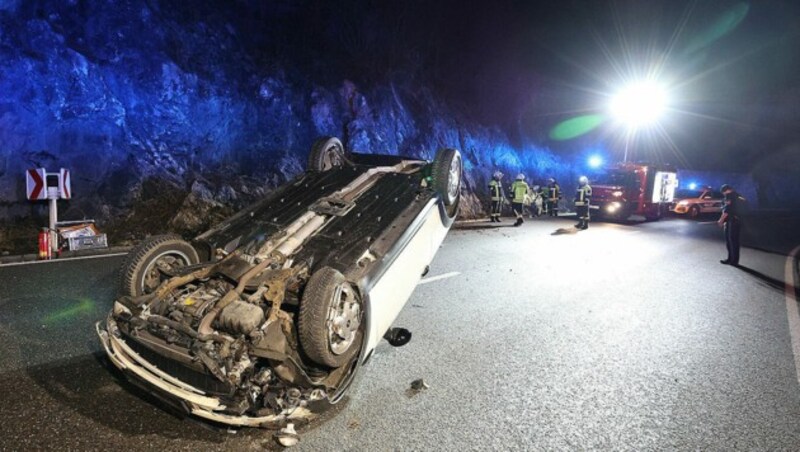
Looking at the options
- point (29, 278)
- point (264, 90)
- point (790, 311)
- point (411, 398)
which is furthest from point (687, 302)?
point (264, 90)

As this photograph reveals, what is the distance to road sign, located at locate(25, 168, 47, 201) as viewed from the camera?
296 inches

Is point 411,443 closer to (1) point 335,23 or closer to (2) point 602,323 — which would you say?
(2) point 602,323

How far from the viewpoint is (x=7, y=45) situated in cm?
944

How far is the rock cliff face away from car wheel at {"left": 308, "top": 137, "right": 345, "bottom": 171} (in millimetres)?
5866

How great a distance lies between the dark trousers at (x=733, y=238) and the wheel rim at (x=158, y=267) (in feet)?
30.4

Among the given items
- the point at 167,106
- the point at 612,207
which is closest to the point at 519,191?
the point at 612,207

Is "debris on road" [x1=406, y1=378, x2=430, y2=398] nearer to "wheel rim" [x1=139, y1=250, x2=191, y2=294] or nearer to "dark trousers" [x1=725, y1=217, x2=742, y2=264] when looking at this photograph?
"wheel rim" [x1=139, y1=250, x2=191, y2=294]

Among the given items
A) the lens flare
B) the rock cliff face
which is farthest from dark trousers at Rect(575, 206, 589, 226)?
the lens flare

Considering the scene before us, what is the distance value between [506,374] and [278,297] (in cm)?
197

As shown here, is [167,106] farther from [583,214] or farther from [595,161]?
[595,161]

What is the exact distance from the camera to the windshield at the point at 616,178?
15.0 meters

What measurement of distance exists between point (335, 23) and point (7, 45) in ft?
33.7

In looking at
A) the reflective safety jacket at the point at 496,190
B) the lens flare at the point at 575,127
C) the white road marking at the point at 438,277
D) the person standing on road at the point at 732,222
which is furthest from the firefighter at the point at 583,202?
the lens flare at the point at 575,127

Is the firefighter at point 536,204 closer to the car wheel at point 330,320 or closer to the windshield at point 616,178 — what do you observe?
the windshield at point 616,178
